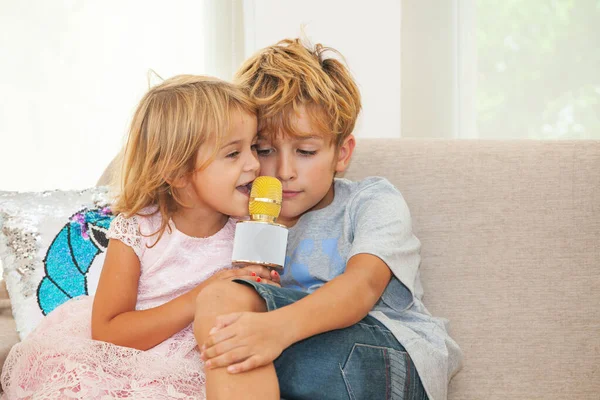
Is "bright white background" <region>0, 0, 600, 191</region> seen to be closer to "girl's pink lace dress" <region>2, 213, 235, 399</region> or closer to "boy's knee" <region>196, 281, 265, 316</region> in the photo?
"girl's pink lace dress" <region>2, 213, 235, 399</region>

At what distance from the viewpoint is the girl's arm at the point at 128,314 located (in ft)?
4.39

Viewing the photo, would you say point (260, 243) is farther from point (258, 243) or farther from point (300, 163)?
point (300, 163)

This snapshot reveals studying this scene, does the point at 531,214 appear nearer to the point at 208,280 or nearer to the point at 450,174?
the point at 450,174

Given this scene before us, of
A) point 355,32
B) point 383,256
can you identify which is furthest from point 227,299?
point 355,32

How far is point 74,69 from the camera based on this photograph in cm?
270

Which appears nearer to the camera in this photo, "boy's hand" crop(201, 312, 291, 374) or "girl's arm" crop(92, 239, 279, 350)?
"boy's hand" crop(201, 312, 291, 374)

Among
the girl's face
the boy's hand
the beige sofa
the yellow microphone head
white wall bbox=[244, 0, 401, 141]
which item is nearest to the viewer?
the boy's hand

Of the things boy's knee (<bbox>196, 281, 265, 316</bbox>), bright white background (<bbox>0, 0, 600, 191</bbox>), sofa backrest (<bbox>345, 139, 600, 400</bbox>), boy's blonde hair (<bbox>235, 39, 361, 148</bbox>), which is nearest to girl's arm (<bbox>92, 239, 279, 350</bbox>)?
boy's knee (<bbox>196, 281, 265, 316</bbox>)

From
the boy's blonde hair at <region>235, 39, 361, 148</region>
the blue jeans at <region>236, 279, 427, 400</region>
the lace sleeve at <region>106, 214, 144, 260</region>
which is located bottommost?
the blue jeans at <region>236, 279, 427, 400</region>

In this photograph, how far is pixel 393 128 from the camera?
2.67 metres

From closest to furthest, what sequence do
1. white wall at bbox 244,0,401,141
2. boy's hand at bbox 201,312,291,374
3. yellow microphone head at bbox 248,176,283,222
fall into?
boy's hand at bbox 201,312,291,374
yellow microphone head at bbox 248,176,283,222
white wall at bbox 244,0,401,141

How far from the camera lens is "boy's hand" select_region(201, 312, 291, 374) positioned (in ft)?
3.49

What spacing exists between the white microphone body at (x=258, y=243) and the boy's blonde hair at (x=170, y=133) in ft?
0.72

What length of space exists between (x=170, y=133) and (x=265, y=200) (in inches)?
9.6
